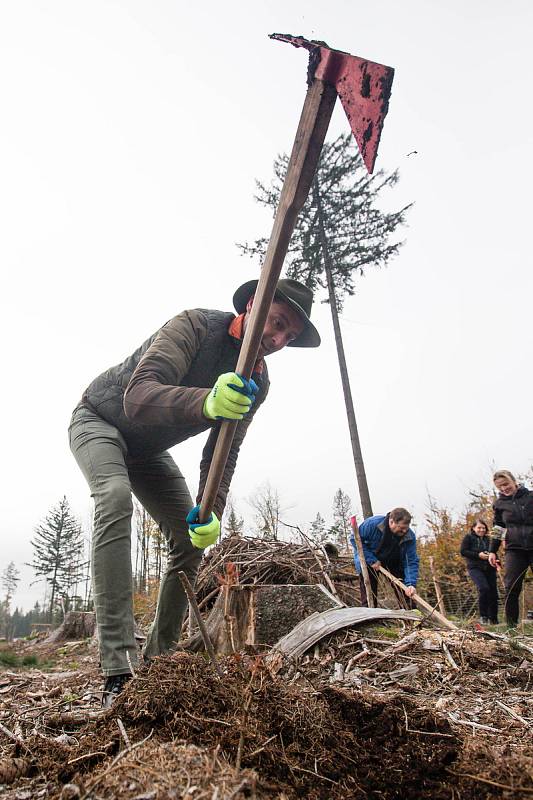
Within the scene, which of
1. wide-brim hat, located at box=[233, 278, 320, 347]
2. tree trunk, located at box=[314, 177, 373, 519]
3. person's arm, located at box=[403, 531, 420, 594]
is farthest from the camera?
tree trunk, located at box=[314, 177, 373, 519]

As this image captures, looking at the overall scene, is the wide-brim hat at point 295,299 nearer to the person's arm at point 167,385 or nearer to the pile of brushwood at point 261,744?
the person's arm at point 167,385

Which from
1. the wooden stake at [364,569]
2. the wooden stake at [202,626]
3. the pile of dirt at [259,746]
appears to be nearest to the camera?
the pile of dirt at [259,746]

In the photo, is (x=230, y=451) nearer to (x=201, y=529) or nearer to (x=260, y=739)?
(x=201, y=529)

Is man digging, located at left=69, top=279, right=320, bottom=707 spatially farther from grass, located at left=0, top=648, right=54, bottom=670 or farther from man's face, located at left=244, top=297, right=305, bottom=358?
grass, located at left=0, top=648, right=54, bottom=670

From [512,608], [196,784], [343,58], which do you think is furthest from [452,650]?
[512,608]

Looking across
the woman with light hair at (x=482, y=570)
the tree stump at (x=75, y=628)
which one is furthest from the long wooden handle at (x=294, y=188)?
the tree stump at (x=75, y=628)

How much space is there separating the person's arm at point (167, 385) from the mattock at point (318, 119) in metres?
0.43

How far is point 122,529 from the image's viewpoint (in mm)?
2197

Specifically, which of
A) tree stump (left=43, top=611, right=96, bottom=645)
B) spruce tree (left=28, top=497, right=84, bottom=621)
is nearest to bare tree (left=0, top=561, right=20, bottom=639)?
spruce tree (left=28, top=497, right=84, bottom=621)

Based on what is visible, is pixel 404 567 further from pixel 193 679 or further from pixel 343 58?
pixel 343 58

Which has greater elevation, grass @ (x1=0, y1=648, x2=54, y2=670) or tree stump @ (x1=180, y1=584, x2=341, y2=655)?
tree stump @ (x1=180, y1=584, x2=341, y2=655)

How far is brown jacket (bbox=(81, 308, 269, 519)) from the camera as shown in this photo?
2178mm

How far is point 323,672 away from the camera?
91.4 inches

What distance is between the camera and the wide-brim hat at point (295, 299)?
2.41m
